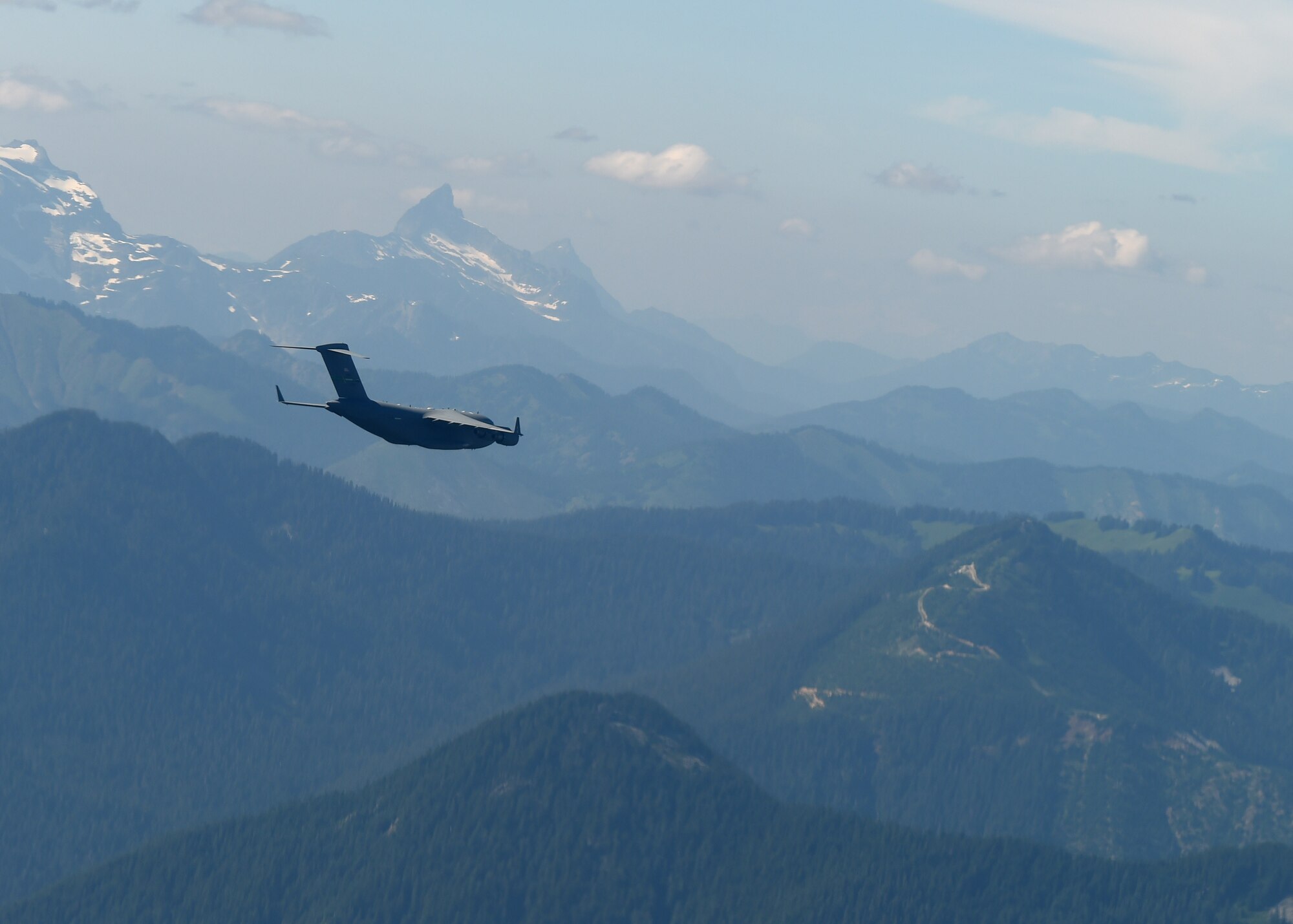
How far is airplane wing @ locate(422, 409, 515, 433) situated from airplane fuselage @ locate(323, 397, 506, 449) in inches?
6.2

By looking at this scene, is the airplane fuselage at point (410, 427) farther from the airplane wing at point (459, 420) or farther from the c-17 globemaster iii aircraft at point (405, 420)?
the airplane wing at point (459, 420)

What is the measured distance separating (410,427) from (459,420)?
12.1ft

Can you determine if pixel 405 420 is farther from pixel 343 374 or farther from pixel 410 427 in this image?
pixel 343 374

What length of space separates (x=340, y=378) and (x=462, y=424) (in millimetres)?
10646

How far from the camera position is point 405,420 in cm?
11131

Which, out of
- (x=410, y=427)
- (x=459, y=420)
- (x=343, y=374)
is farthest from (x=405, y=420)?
(x=343, y=374)

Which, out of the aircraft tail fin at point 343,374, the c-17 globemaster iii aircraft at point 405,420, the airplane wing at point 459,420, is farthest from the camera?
the aircraft tail fin at point 343,374

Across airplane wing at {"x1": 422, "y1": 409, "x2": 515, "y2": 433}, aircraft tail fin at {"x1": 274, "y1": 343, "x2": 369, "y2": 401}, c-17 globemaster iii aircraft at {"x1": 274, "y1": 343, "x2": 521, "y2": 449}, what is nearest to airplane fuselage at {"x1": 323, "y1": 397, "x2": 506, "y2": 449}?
c-17 globemaster iii aircraft at {"x1": 274, "y1": 343, "x2": 521, "y2": 449}

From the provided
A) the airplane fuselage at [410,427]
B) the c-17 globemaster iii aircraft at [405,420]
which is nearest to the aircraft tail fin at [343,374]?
the c-17 globemaster iii aircraft at [405,420]

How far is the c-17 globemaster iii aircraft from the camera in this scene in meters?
110

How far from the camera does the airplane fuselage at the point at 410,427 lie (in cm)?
11069

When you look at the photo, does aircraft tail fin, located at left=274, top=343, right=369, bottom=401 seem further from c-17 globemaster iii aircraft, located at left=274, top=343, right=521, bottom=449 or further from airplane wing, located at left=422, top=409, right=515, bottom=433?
airplane wing, located at left=422, top=409, right=515, bottom=433

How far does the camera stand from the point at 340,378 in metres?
114

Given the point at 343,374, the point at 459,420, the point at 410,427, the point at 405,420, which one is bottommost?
the point at 410,427
